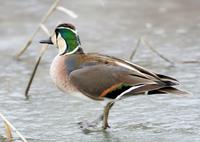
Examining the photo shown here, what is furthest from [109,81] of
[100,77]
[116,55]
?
[116,55]

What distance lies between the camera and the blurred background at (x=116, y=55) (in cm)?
577

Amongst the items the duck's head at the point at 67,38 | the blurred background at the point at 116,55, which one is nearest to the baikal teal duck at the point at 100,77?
the duck's head at the point at 67,38

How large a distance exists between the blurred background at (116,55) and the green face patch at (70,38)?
65 cm

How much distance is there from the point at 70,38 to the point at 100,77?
509 millimetres

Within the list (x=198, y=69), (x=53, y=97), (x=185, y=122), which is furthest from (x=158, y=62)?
(x=185, y=122)

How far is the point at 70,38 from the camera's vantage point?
5.93 meters

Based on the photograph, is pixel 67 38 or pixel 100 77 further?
pixel 67 38

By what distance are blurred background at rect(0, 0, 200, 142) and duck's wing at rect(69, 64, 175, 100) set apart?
371mm

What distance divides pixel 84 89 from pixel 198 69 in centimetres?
222

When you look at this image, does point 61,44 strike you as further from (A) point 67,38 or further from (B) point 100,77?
(B) point 100,77

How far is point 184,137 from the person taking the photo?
546 cm

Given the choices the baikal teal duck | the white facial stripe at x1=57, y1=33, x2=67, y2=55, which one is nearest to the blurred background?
the baikal teal duck

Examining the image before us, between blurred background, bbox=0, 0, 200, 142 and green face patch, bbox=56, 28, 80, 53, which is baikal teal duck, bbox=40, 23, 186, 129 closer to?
green face patch, bbox=56, 28, 80, 53

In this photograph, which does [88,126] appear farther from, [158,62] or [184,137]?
[158,62]
